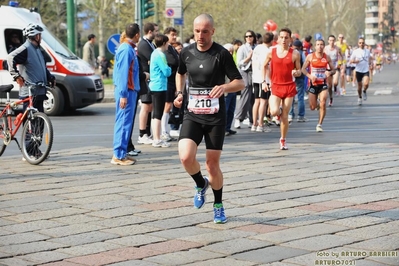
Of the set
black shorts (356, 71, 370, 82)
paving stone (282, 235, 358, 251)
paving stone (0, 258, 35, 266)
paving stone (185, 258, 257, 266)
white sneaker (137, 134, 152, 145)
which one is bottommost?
white sneaker (137, 134, 152, 145)

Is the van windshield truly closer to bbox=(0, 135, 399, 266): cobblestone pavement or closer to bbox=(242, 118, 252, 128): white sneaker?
bbox=(242, 118, 252, 128): white sneaker

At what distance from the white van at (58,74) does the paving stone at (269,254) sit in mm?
14206

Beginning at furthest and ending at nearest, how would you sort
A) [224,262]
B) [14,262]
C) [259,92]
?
[259,92] < [14,262] < [224,262]

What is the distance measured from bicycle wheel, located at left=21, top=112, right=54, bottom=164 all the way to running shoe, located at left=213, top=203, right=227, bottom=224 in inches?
174

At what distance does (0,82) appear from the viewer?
789 inches

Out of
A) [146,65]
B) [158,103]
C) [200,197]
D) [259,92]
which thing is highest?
[146,65]

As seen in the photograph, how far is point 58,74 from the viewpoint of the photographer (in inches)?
813

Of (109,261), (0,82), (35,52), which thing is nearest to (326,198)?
(109,261)

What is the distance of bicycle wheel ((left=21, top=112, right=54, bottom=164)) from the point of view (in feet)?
38.5

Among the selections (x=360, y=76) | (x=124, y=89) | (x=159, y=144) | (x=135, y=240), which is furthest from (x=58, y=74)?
(x=135, y=240)

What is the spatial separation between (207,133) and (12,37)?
13.3 metres

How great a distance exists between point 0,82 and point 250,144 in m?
7.93

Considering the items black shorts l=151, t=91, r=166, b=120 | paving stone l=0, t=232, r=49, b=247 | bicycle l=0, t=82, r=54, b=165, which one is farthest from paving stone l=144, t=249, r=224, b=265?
black shorts l=151, t=91, r=166, b=120

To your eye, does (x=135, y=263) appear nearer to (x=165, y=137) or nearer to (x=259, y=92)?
(x=165, y=137)
